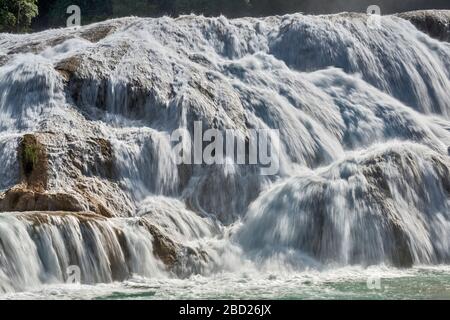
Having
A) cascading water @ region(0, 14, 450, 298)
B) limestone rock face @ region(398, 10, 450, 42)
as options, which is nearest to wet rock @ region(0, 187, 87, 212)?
cascading water @ region(0, 14, 450, 298)

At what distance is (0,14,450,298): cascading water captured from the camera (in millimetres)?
12287

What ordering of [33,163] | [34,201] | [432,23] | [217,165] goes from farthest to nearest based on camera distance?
1. [432,23]
2. [217,165]
3. [33,163]
4. [34,201]

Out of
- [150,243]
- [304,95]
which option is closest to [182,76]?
[304,95]

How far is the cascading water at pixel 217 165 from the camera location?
12.3 metres

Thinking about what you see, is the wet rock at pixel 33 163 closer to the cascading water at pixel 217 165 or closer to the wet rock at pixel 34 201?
the cascading water at pixel 217 165

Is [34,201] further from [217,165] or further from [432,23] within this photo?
[432,23]

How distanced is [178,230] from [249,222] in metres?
1.26

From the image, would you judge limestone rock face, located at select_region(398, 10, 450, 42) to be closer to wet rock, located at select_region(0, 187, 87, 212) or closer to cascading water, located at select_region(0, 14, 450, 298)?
cascading water, located at select_region(0, 14, 450, 298)

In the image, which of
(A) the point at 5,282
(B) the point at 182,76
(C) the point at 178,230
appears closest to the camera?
(A) the point at 5,282

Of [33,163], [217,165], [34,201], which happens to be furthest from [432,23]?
[34,201]

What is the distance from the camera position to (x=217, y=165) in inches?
592

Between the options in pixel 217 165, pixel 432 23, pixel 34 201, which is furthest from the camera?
pixel 432 23
